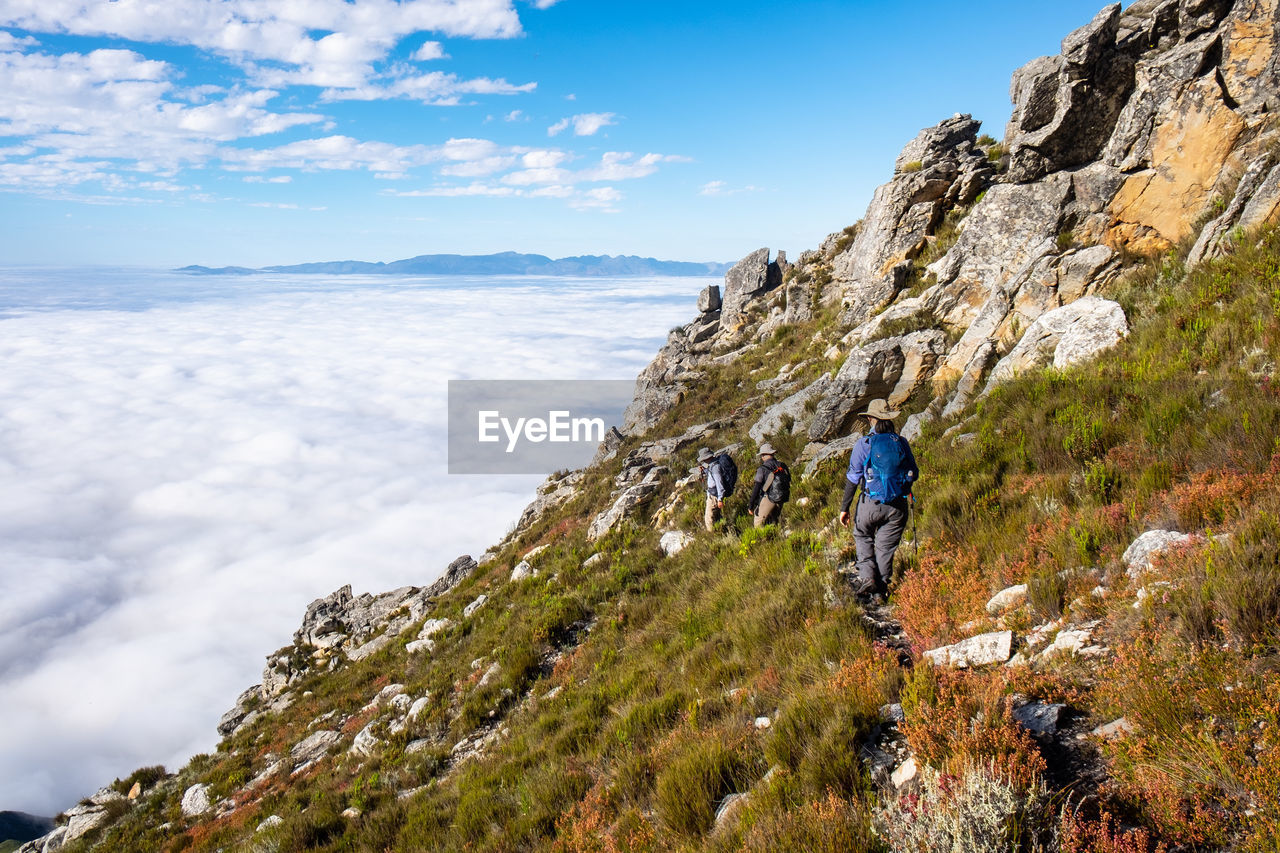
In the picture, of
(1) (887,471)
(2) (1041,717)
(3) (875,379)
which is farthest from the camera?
(3) (875,379)

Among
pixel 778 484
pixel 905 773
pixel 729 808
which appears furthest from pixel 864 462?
pixel 729 808

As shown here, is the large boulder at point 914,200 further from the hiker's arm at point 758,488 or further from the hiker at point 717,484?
the hiker's arm at point 758,488

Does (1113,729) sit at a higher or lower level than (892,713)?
higher

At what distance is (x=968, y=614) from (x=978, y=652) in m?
0.81

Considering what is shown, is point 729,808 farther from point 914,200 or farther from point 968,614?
point 914,200

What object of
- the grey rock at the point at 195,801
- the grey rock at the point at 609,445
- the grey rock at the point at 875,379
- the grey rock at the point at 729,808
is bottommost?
the grey rock at the point at 195,801

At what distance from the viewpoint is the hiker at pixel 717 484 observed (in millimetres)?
11602

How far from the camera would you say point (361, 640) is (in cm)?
2125

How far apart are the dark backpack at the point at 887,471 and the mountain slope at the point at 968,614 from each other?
792mm

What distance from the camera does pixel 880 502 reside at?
6.76 metres

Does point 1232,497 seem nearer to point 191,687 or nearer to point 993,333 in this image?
point 993,333

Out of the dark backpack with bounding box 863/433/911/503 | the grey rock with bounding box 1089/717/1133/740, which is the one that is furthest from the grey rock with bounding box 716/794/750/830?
the dark backpack with bounding box 863/433/911/503

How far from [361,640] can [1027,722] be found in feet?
73.8

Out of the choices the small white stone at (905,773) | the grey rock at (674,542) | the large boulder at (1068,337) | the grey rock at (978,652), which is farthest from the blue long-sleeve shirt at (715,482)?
the small white stone at (905,773)
